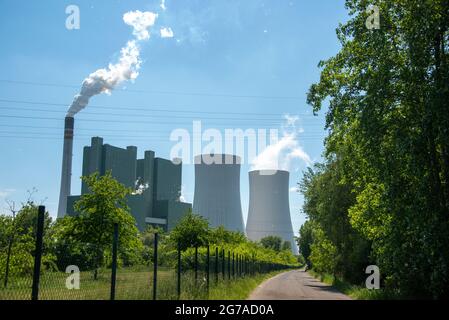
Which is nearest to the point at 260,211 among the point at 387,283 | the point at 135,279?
the point at 387,283

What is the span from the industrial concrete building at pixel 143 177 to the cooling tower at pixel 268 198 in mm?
45590

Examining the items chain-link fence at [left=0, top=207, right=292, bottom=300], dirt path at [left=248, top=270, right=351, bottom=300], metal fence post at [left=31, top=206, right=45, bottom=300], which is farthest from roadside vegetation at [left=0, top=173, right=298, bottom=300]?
dirt path at [left=248, top=270, right=351, bottom=300]

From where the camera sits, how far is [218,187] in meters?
99.4

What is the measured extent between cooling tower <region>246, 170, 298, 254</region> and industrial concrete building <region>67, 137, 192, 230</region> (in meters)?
45.6

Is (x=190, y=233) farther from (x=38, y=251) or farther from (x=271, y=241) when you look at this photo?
(x=271, y=241)

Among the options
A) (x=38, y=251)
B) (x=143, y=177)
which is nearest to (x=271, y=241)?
(x=143, y=177)

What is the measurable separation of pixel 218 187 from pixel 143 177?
78.6 meters

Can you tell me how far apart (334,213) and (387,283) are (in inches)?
441

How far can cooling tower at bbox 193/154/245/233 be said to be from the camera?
98.9m

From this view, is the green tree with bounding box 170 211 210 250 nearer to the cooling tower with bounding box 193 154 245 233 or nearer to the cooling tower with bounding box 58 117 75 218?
the cooling tower with bounding box 193 154 245 233

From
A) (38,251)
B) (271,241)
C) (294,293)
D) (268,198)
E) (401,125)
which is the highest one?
(268,198)

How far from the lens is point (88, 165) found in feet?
523

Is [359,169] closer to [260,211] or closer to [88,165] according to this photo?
[260,211]
